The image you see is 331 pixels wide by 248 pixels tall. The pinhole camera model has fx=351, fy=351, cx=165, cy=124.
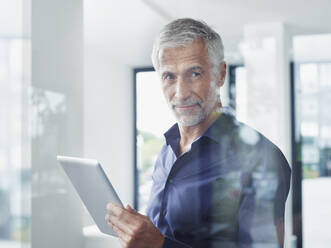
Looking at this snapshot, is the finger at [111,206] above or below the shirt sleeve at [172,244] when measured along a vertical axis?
above

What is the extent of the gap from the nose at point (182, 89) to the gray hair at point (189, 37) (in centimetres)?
14

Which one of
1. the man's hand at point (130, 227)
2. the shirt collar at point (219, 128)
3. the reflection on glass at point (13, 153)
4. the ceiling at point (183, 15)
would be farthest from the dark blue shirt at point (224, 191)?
the reflection on glass at point (13, 153)

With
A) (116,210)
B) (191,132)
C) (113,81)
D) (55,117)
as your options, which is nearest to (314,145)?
(191,132)

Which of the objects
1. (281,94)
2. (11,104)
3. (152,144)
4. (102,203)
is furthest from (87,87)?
(281,94)

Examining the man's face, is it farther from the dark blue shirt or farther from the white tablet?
the white tablet

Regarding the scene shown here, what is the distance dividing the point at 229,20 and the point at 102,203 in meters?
0.97

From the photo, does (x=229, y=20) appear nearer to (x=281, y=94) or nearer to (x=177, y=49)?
(x=177, y=49)

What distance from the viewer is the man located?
4.94 feet

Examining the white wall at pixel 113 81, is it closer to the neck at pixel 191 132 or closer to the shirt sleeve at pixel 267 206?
the neck at pixel 191 132

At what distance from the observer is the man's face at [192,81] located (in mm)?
1577

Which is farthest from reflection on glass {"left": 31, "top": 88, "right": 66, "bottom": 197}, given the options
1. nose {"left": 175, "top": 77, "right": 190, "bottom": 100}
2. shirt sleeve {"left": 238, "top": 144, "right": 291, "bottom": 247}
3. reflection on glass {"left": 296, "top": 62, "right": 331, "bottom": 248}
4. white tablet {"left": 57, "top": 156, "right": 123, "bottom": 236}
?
reflection on glass {"left": 296, "top": 62, "right": 331, "bottom": 248}

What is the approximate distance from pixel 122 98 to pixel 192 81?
1.40 feet

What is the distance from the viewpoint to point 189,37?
5.24 feet

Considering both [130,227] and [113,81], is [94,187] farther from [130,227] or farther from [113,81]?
[113,81]
